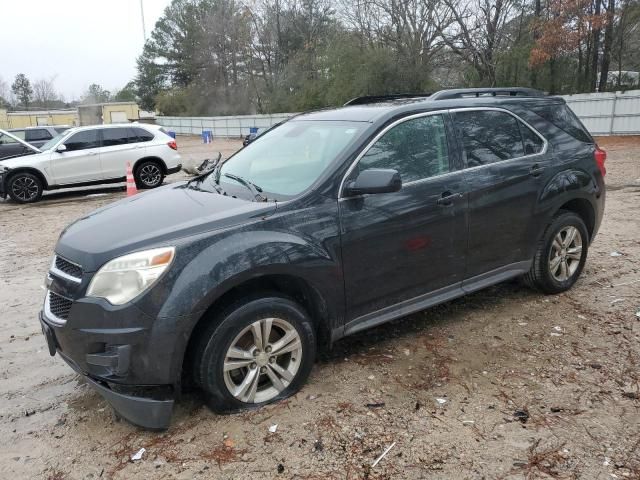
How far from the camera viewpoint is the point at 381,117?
3.79 metres

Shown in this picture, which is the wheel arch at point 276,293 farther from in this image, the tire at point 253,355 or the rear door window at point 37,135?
the rear door window at point 37,135

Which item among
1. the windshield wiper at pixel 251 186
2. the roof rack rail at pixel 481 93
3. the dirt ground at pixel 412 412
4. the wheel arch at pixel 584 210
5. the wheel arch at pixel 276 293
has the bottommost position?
the dirt ground at pixel 412 412

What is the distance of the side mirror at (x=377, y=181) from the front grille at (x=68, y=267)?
5.58ft

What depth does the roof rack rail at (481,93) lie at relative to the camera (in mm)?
4270

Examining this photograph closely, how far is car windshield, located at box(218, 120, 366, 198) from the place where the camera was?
3615mm

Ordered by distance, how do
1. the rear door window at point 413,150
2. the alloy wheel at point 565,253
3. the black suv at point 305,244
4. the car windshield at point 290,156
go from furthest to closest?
1. the alloy wheel at point 565,253
2. the rear door window at point 413,150
3. the car windshield at point 290,156
4. the black suv at point 305,244

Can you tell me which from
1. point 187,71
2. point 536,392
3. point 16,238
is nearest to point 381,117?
point 536,392

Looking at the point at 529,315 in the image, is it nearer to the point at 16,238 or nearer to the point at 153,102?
the point at 16,238

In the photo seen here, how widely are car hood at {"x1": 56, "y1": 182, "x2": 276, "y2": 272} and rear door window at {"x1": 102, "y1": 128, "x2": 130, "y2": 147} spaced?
33.9ft

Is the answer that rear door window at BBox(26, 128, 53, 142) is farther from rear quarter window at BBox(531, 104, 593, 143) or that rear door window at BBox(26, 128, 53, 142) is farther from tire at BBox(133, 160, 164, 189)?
rear quarter window at BBox(531, 104, 593, 143)

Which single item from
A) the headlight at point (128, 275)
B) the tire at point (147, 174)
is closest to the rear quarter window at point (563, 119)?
the headlight at point (128, 275)

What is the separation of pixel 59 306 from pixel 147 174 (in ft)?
36.3

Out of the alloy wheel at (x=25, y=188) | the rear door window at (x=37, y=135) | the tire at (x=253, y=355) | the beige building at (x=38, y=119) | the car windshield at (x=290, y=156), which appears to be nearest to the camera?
the tire at (x=253, y=355)

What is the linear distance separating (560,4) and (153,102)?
56.0 m
